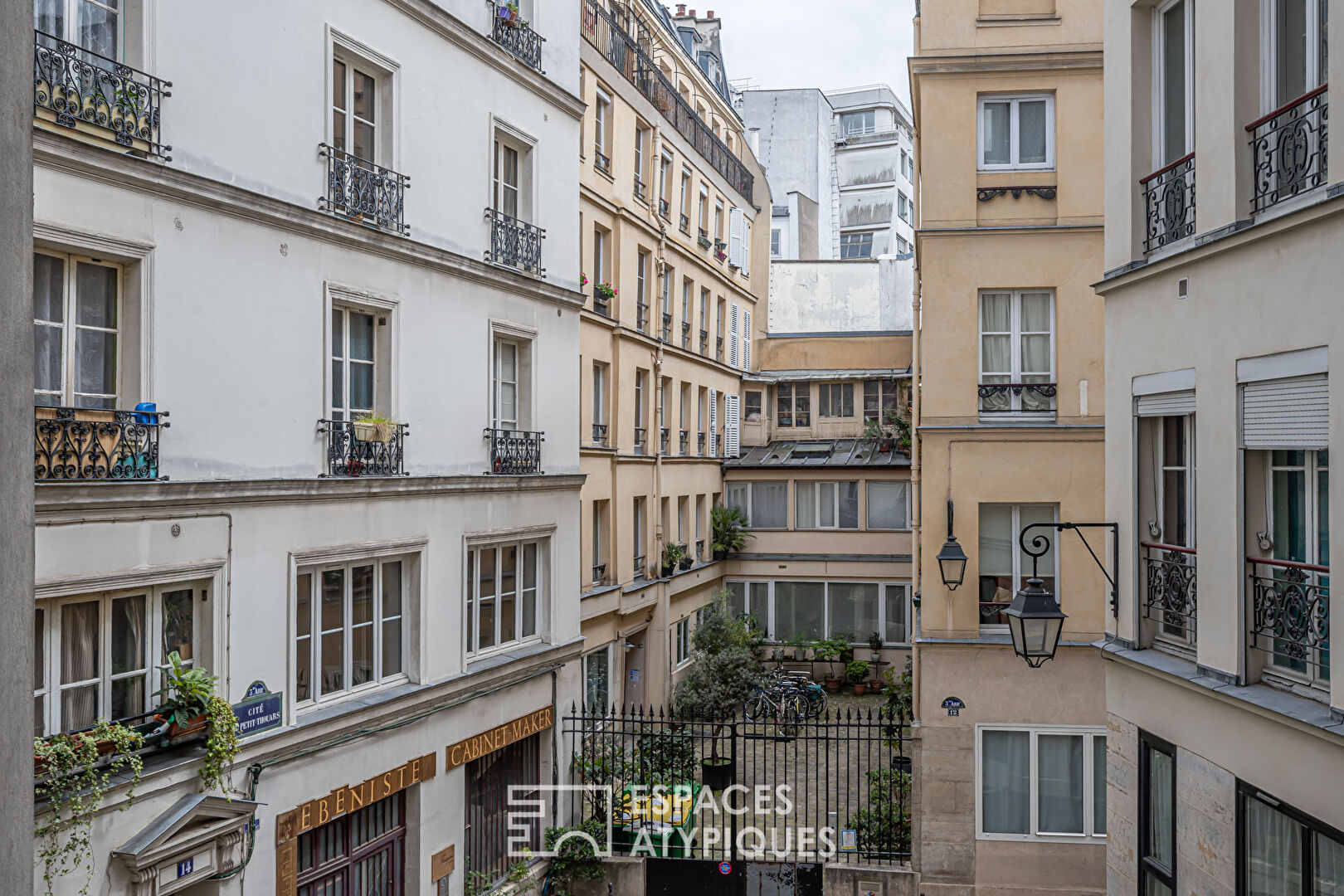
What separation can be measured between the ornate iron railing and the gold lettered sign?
3.39 metres

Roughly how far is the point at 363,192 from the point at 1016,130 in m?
8.85

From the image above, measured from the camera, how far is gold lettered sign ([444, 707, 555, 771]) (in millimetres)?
13785

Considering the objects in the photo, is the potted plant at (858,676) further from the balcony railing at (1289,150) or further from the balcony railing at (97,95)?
the balcony railing at (97,95)

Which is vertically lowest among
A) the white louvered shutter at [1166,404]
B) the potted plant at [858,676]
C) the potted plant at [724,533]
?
the potted plant at [858,676]

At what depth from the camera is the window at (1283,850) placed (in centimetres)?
641

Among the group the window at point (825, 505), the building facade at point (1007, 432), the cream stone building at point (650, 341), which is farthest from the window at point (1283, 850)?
the window at point (825, 505)

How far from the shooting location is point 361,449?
12.4 m

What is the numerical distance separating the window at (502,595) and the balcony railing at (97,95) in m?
6.75

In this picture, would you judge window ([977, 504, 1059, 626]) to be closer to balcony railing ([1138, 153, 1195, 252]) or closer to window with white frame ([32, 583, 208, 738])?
balcony railing ([1138, 153, 1195, 252])

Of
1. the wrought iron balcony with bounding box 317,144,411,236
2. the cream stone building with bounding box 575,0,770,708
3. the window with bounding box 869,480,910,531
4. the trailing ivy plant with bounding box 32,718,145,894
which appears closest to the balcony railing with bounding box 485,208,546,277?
the cream stone building with bounding box 575,0,770,708

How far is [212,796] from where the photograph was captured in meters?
9.87

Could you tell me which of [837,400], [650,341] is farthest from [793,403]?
[650,341]

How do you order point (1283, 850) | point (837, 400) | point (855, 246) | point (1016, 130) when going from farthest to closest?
1. point (855, 246)
2. point (837, 400)
3. point (1016, 130)
4. point (1283, 850)

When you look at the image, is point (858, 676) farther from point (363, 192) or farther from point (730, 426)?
point (363, 192)
